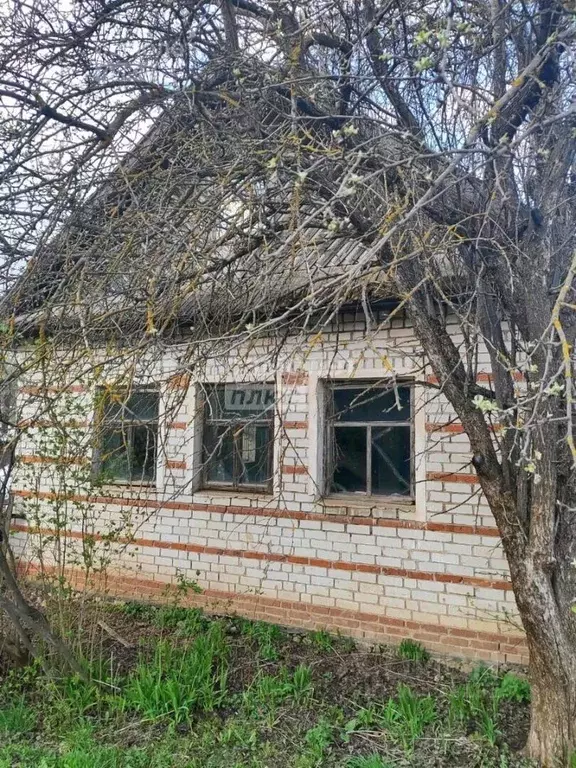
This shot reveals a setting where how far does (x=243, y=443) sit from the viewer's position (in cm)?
611

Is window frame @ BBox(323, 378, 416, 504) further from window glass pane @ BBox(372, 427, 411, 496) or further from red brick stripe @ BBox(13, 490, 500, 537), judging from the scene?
red brick stripe @ BBox(13, 490, 500, 537)

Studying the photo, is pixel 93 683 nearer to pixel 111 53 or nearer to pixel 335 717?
pixel 335 717

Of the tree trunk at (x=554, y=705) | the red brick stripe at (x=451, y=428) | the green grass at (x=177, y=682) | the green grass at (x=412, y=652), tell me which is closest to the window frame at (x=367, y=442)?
the red brick stripe at (x=451, y=428)

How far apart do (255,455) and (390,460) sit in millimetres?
1463

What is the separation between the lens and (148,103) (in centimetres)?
363

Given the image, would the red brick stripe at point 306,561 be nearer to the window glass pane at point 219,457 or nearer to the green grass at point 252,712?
the green grass at point 252,712

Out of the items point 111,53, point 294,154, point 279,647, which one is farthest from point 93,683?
point 111,53

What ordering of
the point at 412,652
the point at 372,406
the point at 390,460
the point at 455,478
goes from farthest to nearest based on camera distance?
the point at 372,406
the point at 390,460
the point at 455,478
the point at 412,652

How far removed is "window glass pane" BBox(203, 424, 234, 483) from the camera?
6.18 m

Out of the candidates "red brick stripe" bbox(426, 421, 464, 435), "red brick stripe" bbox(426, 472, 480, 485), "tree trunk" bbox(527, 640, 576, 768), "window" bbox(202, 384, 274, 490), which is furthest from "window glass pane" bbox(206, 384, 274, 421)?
"tree trunk" bbox(527, 640, 576, 768)

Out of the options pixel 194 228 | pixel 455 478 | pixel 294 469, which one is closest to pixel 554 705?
pixel 455 478

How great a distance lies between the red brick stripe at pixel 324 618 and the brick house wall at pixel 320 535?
0.01 m

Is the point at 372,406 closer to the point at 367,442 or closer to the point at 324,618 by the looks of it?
the point at 367,442

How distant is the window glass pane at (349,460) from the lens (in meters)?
5.47
